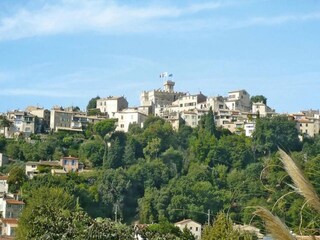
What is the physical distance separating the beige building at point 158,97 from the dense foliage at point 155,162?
12256 mm

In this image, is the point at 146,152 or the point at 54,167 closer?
the point at 54,167

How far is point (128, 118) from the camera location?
293 ft

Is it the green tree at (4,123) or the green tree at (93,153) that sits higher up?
the green tree at (4,123)

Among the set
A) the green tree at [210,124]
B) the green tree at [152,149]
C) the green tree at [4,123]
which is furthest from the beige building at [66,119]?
the green tree at [210,124]

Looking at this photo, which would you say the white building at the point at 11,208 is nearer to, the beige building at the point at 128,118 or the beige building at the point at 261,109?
the beige building at the point at 128,118

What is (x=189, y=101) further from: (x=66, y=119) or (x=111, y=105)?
(x=66, y=119)

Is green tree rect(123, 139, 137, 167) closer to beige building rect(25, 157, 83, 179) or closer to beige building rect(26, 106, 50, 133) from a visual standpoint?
beige building rect(25, 157, 83, 179)

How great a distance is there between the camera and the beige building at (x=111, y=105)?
3730 inches

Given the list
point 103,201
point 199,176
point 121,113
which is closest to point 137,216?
point 103,201

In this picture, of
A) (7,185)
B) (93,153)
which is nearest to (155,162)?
(93,153)

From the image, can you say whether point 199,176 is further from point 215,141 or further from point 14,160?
point 14,160

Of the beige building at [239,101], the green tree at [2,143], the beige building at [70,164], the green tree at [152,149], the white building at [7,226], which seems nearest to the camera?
the white building at [7,226]

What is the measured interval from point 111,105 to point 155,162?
84.1 feet

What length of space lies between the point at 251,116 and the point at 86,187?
30.5 metres
